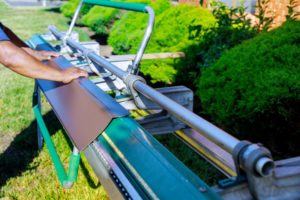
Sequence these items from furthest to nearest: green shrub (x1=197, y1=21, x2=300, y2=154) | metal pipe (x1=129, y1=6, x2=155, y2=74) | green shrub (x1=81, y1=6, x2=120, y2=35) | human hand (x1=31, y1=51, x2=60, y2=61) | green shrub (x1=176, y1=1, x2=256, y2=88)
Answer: green shrub (x1=81, y1=6, x2=120, y2=35)
green shrub (x1=176, y1=1, x2=256, y2=88)
human hand (x1=31, y1=51, x2=60, y2=61)
green shrub (x1=197, y1=21, x2=300, y2=154)
metal pipe (x1=129, y1=6, x2=155, y2=74)

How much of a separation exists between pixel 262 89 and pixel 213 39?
6.75ft

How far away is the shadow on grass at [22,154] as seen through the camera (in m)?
4.18

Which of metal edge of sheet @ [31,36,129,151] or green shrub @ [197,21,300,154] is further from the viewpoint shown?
green shrub @ [197,21,300,154]

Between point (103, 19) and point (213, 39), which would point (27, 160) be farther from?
point (103, 19)

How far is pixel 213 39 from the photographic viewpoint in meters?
5.26

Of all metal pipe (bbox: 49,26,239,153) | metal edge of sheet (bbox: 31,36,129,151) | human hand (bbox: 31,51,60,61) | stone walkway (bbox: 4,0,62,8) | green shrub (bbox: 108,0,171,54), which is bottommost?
stone walkway (bbox: 4,0,62,8)

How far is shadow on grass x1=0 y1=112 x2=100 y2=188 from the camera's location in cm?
418

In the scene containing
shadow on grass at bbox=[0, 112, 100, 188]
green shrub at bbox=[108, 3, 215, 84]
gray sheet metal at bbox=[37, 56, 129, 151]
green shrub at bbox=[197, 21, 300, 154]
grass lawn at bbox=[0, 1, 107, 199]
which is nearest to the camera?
gray sheet metal at bbox=[37, 56, 129, 151]

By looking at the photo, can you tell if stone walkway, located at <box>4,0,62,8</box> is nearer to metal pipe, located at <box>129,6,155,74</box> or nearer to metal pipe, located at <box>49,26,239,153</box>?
metal pipe, located at <box>129,6,155,74</box>

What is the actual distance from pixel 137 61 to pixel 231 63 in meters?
1.37

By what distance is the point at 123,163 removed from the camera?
1767 mm

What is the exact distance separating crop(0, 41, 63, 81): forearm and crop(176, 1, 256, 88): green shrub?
301cm

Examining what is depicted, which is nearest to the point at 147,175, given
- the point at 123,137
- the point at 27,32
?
the point at 123,137

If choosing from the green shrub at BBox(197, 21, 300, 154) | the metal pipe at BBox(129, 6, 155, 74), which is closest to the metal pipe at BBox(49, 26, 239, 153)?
the metal pipe at BBox(129, 6, 155, 74)
